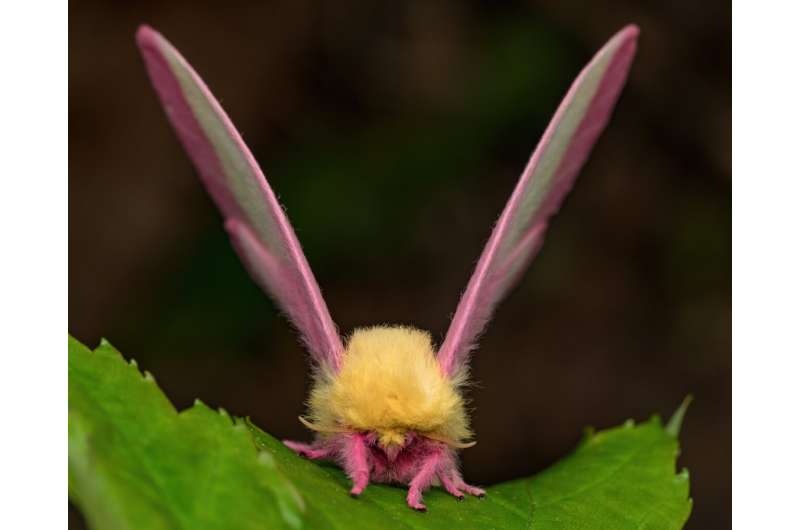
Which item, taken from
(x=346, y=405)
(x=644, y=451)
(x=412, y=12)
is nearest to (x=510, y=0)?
(x=412, y=12)

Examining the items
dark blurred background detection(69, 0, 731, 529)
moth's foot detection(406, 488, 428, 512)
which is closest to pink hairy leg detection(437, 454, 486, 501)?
moth's foot detection(406, 488, 428, 512)

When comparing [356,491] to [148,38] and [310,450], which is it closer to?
[310,450]

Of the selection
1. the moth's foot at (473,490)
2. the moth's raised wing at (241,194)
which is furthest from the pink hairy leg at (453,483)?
the moth's raised wing at (241,194)

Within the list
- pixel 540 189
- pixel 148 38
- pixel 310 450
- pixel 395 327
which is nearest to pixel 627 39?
pixel 540 189

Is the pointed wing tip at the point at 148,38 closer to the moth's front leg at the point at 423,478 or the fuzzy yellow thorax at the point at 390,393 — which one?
the fuzzy yellow thorax at the point at 390,393

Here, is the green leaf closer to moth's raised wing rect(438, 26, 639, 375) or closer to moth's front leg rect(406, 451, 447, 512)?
moth's front leg rect(406, 451, 447, 512)

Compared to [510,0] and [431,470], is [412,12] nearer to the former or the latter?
[510,0]
